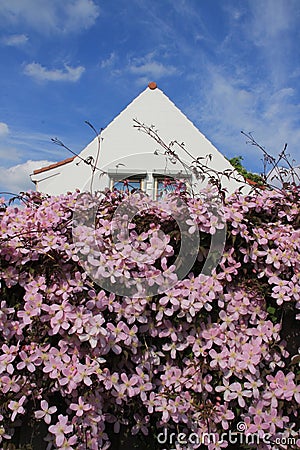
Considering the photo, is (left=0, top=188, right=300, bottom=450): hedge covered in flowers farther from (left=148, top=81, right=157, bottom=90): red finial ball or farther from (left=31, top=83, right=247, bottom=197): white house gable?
(left=148, top=81, right=157, bottom=90): red finial ball

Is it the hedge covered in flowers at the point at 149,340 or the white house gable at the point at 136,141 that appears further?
the white house gable at the point at 136,141

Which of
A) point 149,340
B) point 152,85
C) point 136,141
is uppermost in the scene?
point 152,85

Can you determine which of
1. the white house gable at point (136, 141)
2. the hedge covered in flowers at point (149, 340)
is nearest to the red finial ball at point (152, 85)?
the white house gable at point (136, 141)

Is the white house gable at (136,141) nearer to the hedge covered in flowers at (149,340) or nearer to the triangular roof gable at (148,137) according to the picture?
the triangular roof gable at (148,137)

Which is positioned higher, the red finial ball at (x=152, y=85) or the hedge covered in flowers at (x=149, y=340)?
the red finial ball at (x=152, y=85)

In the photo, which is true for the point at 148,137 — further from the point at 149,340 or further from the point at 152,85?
the point at 149,340

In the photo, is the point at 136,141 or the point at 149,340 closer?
the point at 149,340

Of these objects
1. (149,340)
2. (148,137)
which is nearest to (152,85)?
(148,137)

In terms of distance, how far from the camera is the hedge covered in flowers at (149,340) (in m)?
1.57

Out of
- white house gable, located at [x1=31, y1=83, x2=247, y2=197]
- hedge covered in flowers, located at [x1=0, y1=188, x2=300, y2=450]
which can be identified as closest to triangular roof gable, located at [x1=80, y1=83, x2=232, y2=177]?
white house gable, located at [x1=31, y1=83, x2=247, y2=197]

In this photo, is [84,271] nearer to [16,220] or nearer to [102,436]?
[16,220]

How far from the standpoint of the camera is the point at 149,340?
5.39ft

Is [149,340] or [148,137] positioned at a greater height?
[148,137]

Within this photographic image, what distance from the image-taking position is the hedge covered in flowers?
5.14ft
